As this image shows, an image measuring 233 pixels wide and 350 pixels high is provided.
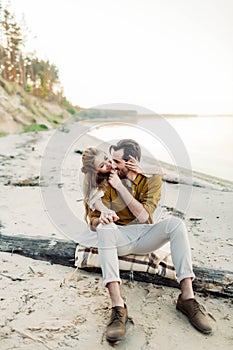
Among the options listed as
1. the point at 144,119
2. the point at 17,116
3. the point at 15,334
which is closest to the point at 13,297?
the point at 15,334

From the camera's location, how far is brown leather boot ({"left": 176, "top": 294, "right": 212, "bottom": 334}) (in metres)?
1.94

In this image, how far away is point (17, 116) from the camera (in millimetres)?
19156

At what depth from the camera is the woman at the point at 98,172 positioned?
219 centimetres

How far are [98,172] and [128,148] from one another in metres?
0.24

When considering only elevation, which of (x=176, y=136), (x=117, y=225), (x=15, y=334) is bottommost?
(x=15, y=334)

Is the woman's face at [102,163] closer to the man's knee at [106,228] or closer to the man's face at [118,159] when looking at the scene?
the man's face at [118,159]

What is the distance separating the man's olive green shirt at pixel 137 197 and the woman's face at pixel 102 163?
4.4 inches

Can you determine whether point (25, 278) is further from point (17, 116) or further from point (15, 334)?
point (17, 116)

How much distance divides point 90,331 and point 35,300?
0.43m

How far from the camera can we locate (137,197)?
2279 mm

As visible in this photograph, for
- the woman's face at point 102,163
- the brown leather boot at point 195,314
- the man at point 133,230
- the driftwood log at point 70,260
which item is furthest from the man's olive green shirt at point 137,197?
the brown leather boot at point 195,314

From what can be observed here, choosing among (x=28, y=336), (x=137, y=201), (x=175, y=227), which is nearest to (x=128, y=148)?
(x=137, y=201)

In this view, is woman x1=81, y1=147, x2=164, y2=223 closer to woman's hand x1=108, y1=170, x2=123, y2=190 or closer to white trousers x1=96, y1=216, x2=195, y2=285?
woman's hand x1=108, y1=170, x2=123, y2=190

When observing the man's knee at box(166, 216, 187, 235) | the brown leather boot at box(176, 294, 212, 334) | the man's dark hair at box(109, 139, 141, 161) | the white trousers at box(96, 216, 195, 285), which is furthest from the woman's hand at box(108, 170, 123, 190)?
the brown leather boot at box(176, 294, 212, 334)
